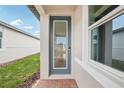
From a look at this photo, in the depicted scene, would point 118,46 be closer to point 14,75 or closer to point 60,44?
point 60,44

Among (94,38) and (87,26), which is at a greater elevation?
(87,26)

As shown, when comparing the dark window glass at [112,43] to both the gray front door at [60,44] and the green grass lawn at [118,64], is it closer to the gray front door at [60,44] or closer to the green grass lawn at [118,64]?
the green grass lawn at [118,64]

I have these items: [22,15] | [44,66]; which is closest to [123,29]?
[44,66]

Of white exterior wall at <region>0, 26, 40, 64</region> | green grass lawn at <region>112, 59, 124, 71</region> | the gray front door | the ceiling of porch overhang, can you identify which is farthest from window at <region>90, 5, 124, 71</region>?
white exterior wall at <region>0, 26, 40, 64</region>

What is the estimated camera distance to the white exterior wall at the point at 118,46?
6.43ft

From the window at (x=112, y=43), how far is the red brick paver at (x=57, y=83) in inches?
91.5

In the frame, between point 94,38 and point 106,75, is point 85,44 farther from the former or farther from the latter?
point 106,75

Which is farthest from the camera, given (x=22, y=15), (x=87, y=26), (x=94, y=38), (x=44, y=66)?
(x=22, y=15)

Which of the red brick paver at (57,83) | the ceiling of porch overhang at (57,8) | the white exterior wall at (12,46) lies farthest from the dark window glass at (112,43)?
the white exterior wall at (12,46)

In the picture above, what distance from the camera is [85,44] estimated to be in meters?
3.82

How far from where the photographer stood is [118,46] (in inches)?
80.5

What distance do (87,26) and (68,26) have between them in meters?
2.37

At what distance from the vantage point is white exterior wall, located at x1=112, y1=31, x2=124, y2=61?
1959 millimetres
